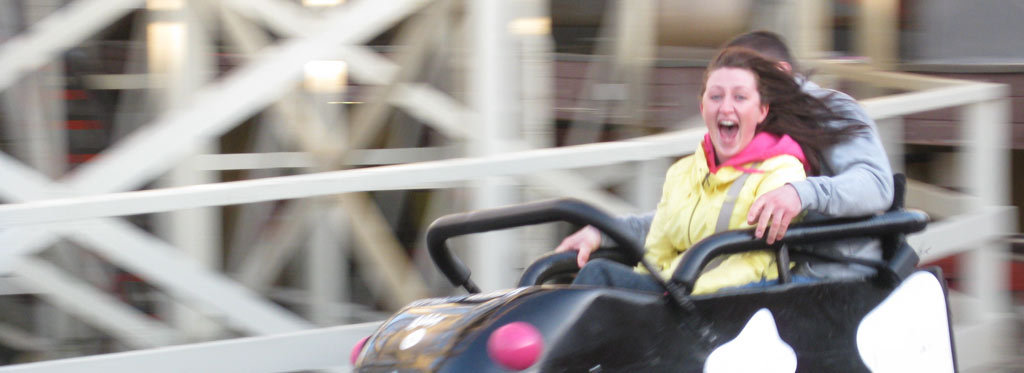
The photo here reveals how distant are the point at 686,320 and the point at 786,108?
767 millimetres

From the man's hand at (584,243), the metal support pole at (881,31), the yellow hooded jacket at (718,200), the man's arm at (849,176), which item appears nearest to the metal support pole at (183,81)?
the man's hand at (584,243)

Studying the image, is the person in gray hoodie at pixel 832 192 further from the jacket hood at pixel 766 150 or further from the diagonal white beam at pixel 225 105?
the diagonal white beam at pixel 225 105

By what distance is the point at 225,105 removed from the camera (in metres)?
4.73

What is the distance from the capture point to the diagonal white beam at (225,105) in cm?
463

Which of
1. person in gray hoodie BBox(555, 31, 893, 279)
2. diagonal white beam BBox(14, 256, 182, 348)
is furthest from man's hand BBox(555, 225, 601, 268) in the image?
diagonal white beam BBox(14, 256, 182, 348)

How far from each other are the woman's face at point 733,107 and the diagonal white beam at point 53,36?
10.4 feet

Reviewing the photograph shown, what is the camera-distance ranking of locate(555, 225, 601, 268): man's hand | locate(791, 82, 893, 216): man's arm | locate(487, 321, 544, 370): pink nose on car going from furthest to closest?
locate(555, 225, 601, 268): man's hand < locate(791, 82, 893, 216): man's arm < locate(487, 321, 544, 370): pink nose on car

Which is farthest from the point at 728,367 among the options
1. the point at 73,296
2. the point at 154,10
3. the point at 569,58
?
the point at 569,58

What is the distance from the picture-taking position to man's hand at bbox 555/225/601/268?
3.25 meters

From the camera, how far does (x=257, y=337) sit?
4.22m

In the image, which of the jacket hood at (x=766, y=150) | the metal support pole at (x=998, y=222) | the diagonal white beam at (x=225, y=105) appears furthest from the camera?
the metal support pole at (x=998, y=222)

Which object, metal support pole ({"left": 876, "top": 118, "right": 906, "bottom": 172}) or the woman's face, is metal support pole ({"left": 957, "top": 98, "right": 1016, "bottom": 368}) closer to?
metal support pole ({"left": 876, "top": 118, "right": 906, "bottom": 172})

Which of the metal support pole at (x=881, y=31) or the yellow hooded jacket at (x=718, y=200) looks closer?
the yellow hooded jacket at (x=718, y=200)

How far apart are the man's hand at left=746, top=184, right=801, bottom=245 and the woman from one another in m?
0.15
